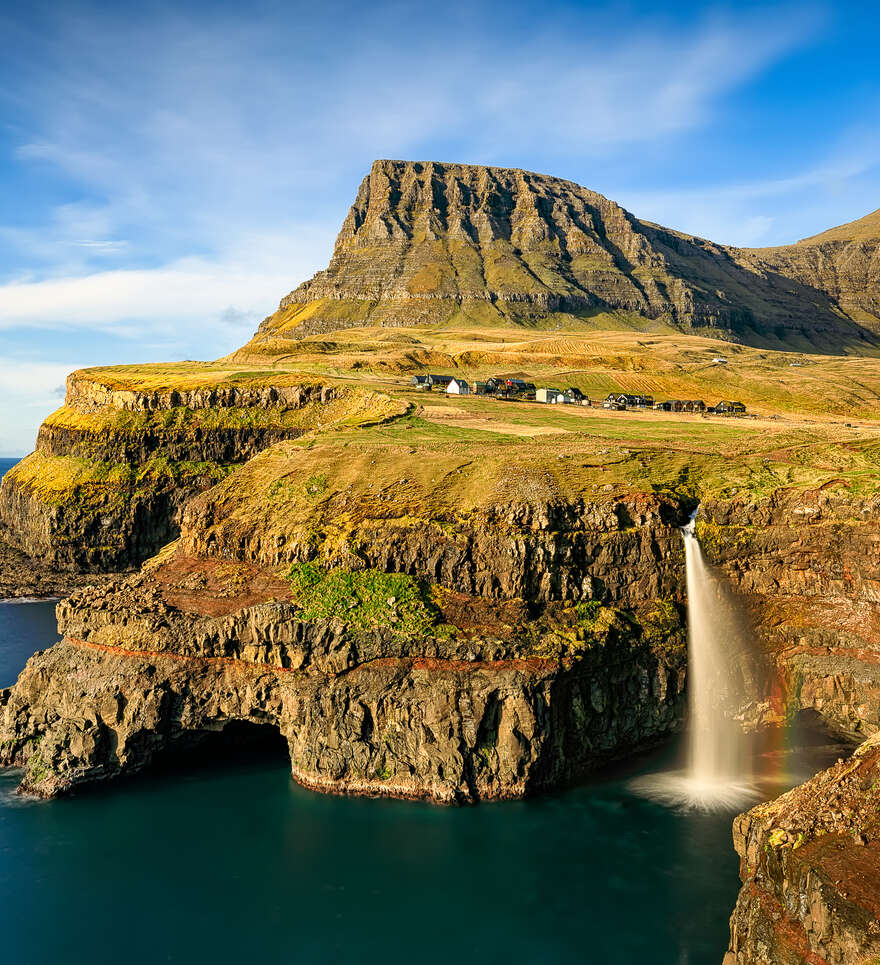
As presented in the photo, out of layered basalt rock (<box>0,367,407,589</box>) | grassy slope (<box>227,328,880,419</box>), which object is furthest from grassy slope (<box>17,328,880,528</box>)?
layered basalt rock (<box>0,367,407,589</box>)

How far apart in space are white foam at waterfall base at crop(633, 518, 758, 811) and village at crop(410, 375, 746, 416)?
5467 cm

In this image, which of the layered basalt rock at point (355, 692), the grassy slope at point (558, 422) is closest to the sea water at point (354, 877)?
the layered basalt rock at point (355, 692)

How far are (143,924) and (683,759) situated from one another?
115ft

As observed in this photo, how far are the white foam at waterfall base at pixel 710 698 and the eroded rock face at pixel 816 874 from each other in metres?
18.0

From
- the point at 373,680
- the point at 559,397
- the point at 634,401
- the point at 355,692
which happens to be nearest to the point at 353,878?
the point at 355,692

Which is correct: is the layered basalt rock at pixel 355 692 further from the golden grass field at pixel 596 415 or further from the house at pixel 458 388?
the house at pixel 458 388

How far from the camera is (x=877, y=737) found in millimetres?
29594

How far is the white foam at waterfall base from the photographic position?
45938mm

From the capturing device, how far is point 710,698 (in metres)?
49.0

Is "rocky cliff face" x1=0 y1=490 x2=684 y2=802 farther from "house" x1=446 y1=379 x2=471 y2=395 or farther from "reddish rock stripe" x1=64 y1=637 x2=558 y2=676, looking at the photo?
"house" x1=446 y1=379 x2=471 y2=395

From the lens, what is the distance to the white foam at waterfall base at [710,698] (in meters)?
45.9

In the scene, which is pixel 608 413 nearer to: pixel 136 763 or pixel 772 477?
pixel 772 477

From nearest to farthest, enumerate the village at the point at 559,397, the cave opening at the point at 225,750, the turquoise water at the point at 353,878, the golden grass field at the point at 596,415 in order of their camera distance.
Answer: the turquoise water at the point at 353,878 → the cave opening at the point at 225,750 → the golden grass field at the point at 596,415 → the village at the point at 559,397

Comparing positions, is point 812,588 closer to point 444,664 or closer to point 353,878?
point 444,664
